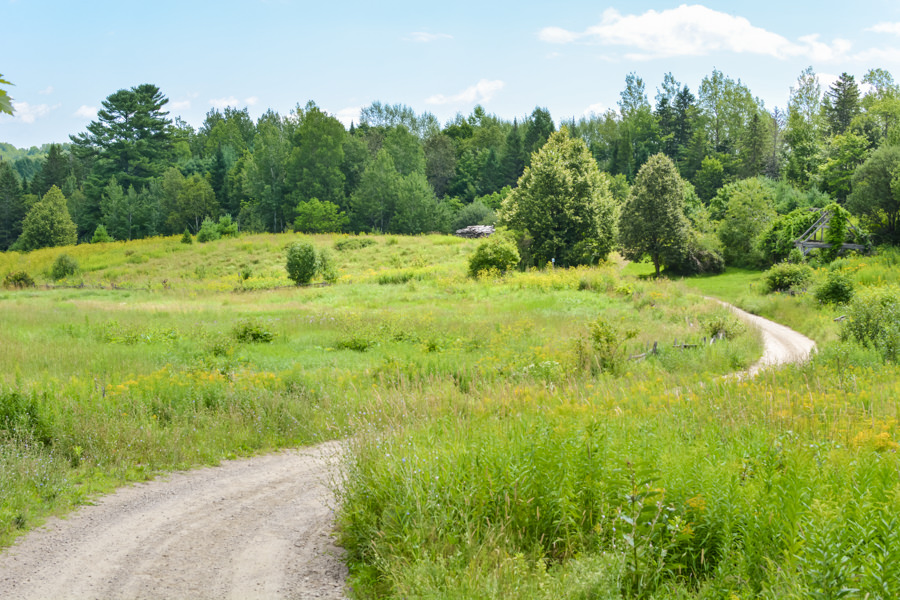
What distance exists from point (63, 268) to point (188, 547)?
48.9 metres

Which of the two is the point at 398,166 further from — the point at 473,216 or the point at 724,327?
the point at 724,327

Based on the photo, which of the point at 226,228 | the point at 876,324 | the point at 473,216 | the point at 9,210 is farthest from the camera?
Answer: the point at 9,210

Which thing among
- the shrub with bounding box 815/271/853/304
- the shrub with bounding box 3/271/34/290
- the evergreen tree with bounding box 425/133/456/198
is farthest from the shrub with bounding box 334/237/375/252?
the shrub with bounding box 815/271/853/304

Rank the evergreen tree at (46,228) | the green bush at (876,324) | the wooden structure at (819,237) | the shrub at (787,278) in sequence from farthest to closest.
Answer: the evergreen tree at (46,228), the wooden structure at (819,237), the shrub at (787,278), the green bush at (876,324)

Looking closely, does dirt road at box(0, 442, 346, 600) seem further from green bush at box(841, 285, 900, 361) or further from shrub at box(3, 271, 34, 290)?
shrub at box(3, 271, 34, 290)

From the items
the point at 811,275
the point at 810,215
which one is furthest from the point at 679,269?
the point at 811,275

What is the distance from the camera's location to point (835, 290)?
85.6 feet

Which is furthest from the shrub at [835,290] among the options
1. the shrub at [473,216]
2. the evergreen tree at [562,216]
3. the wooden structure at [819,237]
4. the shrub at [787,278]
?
the shrub at [473,216]

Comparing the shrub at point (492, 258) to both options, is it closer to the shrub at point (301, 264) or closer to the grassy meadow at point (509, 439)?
the shrub at point (301, 264)

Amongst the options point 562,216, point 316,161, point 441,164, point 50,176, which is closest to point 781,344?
point 562,216

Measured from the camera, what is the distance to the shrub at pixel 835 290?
84.3 feet

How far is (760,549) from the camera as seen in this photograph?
13.5 feet

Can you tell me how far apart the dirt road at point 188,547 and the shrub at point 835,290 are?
2550cm

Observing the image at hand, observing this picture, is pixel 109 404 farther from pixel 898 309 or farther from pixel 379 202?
pixel 379 202
